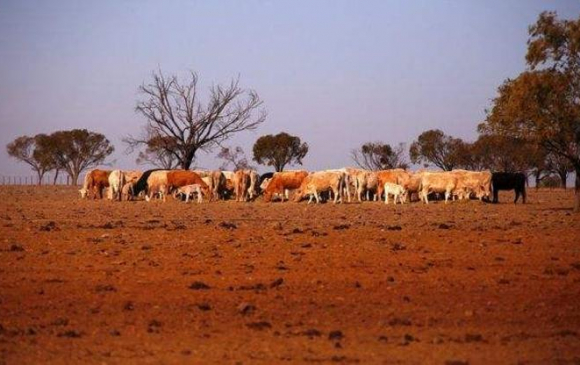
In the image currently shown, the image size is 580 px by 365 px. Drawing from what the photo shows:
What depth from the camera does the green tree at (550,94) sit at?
28375 millimetres

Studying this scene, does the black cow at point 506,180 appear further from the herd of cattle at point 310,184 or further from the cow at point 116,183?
the cow at point 116,183

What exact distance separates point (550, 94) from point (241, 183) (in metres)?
21.9

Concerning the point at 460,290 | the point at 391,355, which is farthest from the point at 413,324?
the point at 460,290

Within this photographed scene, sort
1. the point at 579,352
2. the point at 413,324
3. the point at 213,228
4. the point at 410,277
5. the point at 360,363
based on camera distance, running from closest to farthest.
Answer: the point at 360,363 → the point at 579,352 → the point at 413,324 → the point at 410,277 → the point at 213,228

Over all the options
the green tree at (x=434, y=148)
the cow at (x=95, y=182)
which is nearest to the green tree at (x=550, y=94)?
the cow at (x=95, y=182)

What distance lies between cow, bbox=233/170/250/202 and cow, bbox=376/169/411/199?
7.77m

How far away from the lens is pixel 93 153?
349 ft

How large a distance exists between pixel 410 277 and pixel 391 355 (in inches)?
180

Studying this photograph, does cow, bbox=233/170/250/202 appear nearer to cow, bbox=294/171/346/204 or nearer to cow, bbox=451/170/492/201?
cow, bbox=294/171/346/204

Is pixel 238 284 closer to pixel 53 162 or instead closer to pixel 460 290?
pixel 460 290

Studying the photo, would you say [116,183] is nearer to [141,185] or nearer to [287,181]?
[141,185]

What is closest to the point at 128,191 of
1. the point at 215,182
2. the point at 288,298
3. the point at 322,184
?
the point at 215,182

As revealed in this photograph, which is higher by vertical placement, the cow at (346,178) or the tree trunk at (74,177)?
the tree trunk at (74,177)

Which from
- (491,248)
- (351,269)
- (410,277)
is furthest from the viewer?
(491,248)
